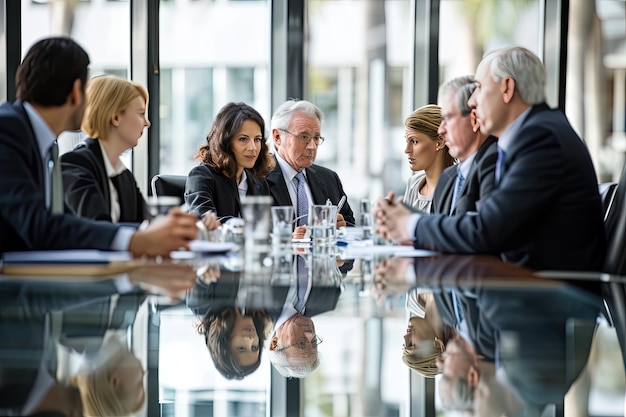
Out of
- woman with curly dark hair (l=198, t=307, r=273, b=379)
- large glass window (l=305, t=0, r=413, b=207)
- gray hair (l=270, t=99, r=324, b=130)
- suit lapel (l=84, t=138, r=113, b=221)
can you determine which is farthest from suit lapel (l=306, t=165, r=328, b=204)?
large glass window (l=305, t=0, r=413, b=207)

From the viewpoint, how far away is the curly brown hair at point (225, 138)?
13.4ft

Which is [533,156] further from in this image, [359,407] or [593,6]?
[593,6]

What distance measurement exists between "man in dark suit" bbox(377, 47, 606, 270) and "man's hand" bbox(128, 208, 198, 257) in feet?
2.52

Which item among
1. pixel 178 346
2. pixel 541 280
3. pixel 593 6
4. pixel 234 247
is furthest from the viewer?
pixel 593 6

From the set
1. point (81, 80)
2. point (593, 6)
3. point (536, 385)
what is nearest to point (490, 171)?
point (81, 80)

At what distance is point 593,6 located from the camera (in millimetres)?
10047

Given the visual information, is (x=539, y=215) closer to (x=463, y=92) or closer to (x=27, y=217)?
(x=463, y=92)

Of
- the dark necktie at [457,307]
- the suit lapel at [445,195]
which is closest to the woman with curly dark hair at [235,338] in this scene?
the dark necktie at [457,307]

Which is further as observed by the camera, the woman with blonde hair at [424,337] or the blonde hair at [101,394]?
the woman with blonde hair at [424,337]

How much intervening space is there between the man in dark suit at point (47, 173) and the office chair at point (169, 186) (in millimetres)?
1477

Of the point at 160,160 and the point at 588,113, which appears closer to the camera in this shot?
the point at 160,160

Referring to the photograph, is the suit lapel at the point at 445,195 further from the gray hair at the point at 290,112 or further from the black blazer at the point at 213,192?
the gray hair at the point at 290,112

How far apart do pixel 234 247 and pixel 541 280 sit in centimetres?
105

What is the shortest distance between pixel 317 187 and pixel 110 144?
1523mm
